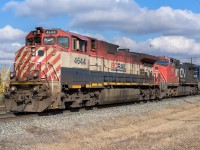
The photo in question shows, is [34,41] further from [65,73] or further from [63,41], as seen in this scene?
[65,73]

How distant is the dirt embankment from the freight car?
3592mm

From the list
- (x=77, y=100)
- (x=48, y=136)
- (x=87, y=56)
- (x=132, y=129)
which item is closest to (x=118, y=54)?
(x=87, y=56)

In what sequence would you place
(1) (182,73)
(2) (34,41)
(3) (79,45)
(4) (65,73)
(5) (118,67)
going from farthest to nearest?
(1) (182,73), (5) (118,67), (3) (79,45), (2) (34,41), (4) (65,73)

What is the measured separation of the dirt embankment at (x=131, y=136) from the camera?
8.23m

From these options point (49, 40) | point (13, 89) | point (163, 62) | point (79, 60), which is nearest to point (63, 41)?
point (49, 40)

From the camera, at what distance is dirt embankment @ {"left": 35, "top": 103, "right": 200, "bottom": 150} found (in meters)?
8.23

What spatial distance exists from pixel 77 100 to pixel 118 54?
243 inches

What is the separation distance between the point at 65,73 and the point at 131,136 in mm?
6440

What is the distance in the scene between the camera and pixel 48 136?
9.41m

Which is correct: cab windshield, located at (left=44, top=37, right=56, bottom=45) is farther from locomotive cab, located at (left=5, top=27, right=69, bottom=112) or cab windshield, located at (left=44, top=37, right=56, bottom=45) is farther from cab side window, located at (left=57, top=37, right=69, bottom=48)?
cab side window, located at (left=57, top=37, right=69, bottom=48)

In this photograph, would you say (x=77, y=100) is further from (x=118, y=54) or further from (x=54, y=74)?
(x=118, y=54)

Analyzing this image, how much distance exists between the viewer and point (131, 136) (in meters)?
9.75

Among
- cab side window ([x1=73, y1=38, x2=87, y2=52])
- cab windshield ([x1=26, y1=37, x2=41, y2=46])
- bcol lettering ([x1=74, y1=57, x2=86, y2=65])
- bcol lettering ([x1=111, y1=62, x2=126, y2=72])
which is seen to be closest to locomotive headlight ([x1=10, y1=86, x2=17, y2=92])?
cab windshield ([x1=26, y1=37, x2=41, y2=46])

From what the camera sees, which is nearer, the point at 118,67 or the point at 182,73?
the point at 118,67
